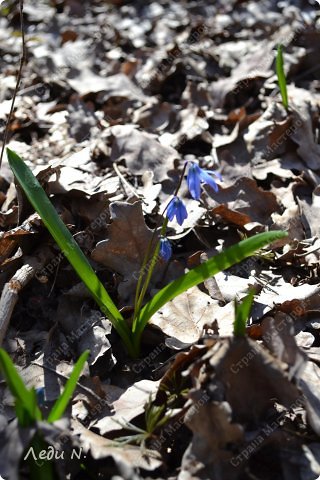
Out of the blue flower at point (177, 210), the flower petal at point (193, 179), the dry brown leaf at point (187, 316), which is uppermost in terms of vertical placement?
the flower petal at point (193, 179)

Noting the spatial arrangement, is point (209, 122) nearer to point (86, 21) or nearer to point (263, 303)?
point (263, 303)

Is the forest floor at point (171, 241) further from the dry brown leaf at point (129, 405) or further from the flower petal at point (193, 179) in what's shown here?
the flower petal at point (193, 179)

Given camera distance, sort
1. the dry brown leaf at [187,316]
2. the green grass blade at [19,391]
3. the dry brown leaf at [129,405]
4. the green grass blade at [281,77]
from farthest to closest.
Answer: the green grass blade at [281,77]
the dry brown leaf at [187,316]
the dry brown leaf at [129,405]
the green grass blade at [19,391]

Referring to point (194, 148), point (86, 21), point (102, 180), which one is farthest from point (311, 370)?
point (86, 21)

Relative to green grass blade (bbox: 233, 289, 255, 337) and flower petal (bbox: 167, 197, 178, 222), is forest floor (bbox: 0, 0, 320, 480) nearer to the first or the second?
green grass blade (bbox: 233, 289, 255, 337)

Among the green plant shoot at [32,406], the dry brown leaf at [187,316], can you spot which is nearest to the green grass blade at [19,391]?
the green plant shoot at [32,406]

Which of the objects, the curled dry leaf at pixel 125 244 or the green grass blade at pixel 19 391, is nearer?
the green grass blade at pixel 19 391

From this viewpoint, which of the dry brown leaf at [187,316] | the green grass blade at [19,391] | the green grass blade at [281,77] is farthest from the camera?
the green grass blade at [281,77]

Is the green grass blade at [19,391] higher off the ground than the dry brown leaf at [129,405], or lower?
higher
